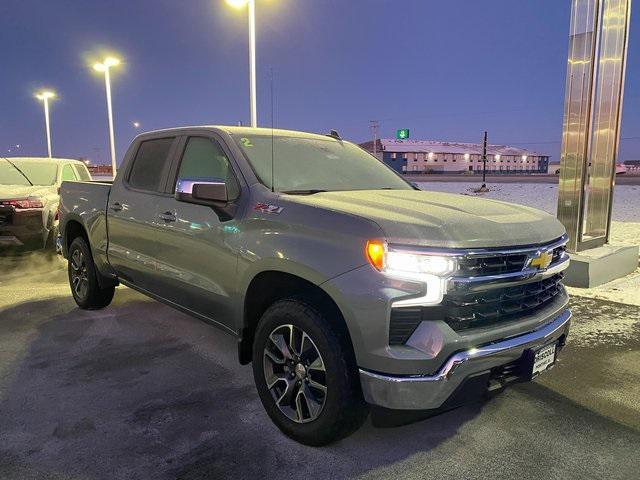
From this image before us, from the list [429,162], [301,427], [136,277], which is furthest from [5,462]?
[429,162]

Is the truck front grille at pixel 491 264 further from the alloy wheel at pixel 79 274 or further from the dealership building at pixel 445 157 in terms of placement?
the dealership building at pixel 445 157

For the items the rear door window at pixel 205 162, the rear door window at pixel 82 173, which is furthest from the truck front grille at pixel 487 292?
the rear door window at pixel 82 173

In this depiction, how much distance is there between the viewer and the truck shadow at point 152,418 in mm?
2811

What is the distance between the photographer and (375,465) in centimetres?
283

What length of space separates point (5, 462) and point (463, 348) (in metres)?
2.50

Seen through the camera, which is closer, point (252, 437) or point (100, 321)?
point (252, 437)

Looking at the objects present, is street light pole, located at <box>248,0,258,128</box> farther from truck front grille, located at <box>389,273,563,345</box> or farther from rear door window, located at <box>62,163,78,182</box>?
truck front grille, located at <box>389,273,563,345</box>

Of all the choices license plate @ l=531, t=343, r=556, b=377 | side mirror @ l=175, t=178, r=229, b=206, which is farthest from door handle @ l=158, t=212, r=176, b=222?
license plate @ l=531, t=343, r=556, b=377

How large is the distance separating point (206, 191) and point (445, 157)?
124m

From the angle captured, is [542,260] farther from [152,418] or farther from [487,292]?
[152,418]

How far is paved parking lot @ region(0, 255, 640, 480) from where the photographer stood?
2797mm

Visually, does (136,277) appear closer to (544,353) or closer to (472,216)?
(472,216)

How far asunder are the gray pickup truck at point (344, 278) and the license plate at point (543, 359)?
0.05 feet

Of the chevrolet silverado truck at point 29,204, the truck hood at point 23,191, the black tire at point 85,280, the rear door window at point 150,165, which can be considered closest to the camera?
the rear door window at point 150,165
